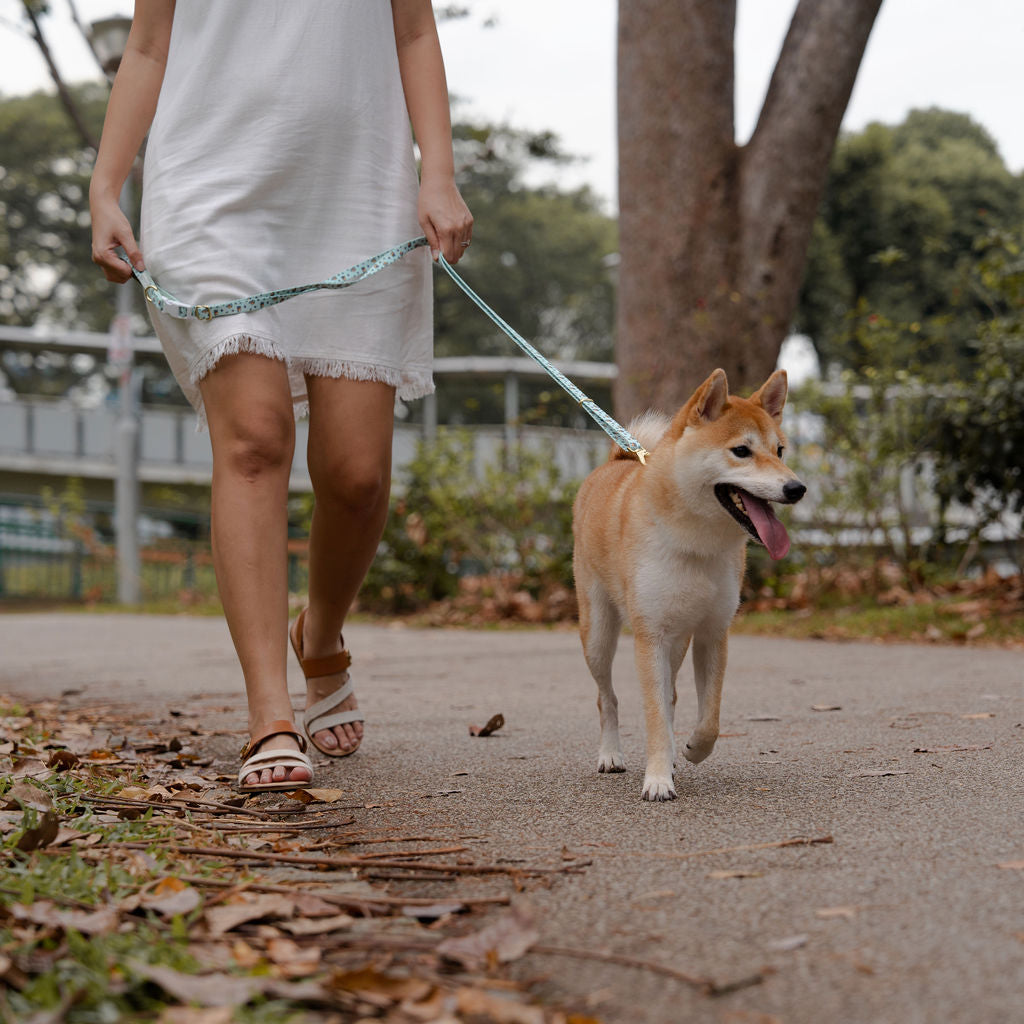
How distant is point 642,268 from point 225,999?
760 centimetres

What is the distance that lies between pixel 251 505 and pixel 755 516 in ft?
4.11

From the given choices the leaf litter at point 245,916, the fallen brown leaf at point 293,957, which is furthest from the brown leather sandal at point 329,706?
the fallen brown leaf at point 293,957

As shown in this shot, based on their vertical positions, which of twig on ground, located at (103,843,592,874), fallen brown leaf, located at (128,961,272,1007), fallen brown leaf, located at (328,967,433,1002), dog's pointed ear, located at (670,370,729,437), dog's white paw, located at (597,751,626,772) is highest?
dog's pointed ear, located at (670,370,729,437)

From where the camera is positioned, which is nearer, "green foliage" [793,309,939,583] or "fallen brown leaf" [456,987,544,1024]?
"fallen brown leaf" [456,987,544,1024]

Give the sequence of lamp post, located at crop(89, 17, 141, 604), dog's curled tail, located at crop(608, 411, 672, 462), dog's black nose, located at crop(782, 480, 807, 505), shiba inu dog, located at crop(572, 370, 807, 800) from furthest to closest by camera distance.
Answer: lamp post, located at crop(89, 17, 141, 604), dog's curled tail, located at crop(608, 411, 672, 462), shiba inu dog, located at crop(572, 370, 807, 800), dog's black nose, located at crop(782, 480, 807, 505)

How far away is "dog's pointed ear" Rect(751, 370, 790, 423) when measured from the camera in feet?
9.99

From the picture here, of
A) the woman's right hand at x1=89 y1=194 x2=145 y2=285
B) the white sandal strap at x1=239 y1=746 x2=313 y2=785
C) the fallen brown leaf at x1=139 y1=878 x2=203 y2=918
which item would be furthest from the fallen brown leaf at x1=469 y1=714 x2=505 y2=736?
the fallen brown leaf at x1=139 y1=878 x2=203 y2=918

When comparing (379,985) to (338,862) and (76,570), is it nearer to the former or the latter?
(338,862)

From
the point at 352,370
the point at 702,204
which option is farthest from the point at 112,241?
the point at 702,204

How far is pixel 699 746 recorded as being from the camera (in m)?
2.89

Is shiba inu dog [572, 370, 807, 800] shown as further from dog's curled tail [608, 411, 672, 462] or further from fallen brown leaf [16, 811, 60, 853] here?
fallen brown leaf [16, 811, 60, 853]

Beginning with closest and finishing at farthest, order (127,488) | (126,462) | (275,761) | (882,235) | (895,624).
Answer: (275,761) → (895,624) → (127,488) → (126,462) → (882,235)

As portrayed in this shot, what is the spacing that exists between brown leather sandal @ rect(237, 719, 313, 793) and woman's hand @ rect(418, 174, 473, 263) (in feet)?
4.22

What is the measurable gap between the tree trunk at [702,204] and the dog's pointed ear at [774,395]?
513 centimetres
